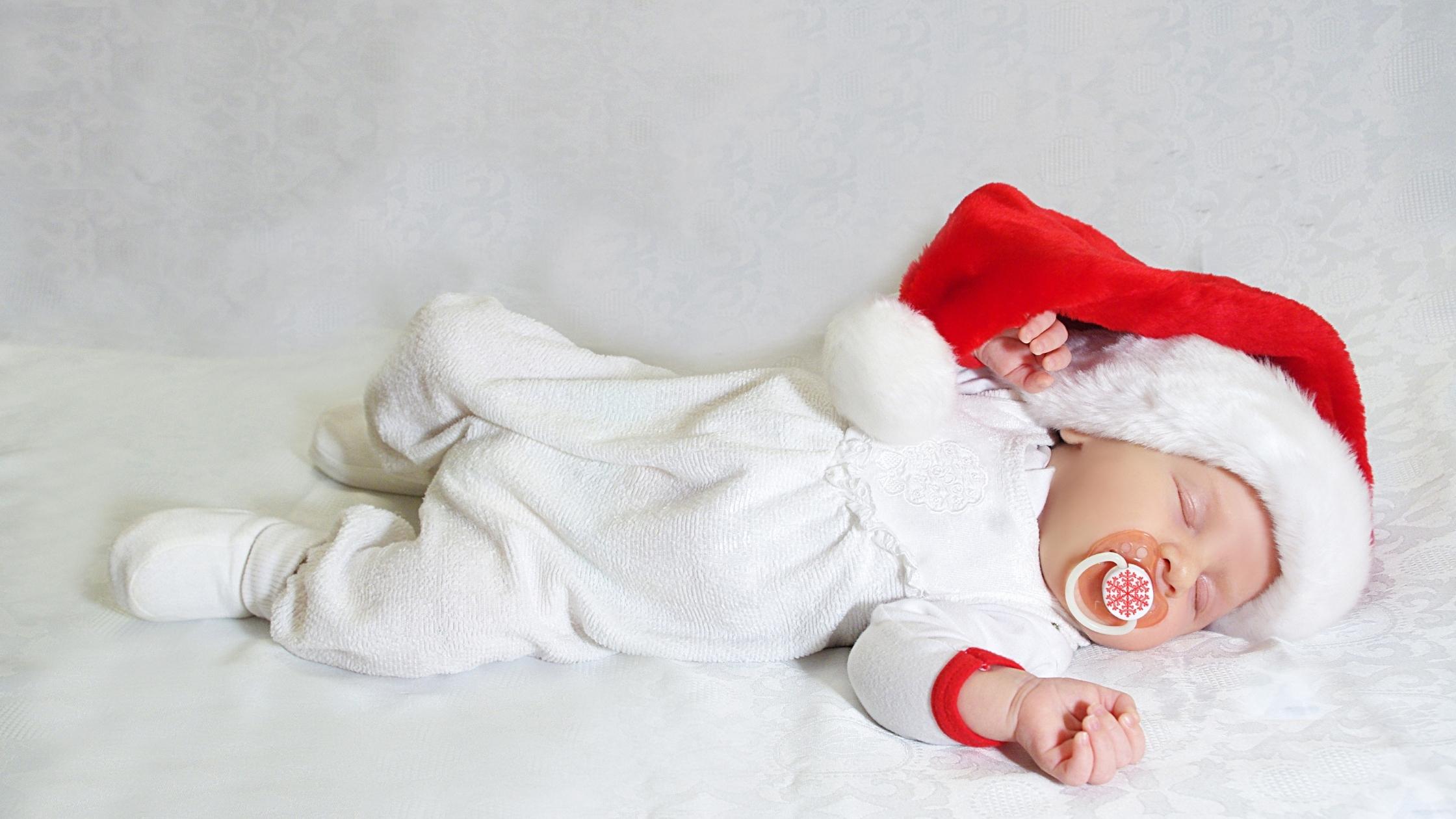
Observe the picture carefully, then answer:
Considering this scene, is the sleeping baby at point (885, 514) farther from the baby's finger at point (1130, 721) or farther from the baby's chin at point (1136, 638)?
the baby's finger at point (1130, 721)

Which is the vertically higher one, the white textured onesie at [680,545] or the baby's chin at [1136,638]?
the white textured onesie at [680,545]

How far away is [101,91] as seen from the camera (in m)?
2.00

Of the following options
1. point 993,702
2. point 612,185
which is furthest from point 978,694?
point 612,185

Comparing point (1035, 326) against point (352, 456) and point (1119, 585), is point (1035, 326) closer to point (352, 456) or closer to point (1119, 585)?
point (1119, 585)

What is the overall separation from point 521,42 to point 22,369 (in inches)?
34.6

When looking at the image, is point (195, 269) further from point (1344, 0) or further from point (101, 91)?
point (1344, 0)

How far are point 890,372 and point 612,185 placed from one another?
0.98 metres

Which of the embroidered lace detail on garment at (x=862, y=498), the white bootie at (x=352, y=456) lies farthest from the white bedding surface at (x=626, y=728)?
the white bootie at (x=352, y=456)

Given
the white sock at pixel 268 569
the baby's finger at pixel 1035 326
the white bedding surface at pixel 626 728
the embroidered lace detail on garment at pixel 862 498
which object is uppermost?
the baby's finger at pixel 1035 326

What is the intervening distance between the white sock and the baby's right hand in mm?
679

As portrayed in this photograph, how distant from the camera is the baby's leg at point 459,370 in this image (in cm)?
125

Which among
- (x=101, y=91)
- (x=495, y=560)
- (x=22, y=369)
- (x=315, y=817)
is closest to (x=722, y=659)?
(x=495, y=560)

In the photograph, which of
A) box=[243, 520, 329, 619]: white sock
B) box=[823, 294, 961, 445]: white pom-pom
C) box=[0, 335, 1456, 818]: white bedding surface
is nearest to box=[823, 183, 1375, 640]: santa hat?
box=[823, 294, 961, 445]: white pom-pom

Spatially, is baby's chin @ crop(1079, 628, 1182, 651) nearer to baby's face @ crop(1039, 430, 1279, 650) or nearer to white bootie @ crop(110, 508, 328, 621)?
baby's face @ crop(1039, 430, 1279, 650)
